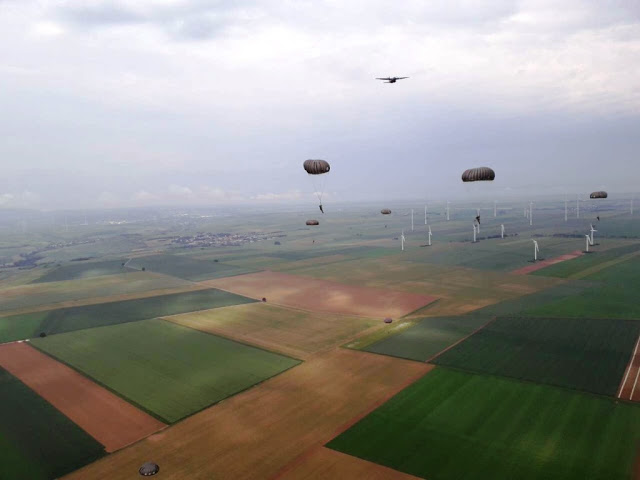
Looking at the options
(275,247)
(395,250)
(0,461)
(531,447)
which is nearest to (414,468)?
(531,447)

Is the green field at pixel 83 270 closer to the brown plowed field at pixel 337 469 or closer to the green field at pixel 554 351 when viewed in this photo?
the green field at pixel 554 351

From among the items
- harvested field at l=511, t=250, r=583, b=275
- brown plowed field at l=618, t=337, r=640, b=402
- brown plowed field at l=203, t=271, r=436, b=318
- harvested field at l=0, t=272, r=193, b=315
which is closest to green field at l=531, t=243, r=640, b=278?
harvested field at l=511, t=250, r=583, b=275

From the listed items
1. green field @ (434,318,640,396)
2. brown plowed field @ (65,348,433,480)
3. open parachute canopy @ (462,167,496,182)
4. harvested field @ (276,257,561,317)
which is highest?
open parachute canopy @ (462,167,496,182)

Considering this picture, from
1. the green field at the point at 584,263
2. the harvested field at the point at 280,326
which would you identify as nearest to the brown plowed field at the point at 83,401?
the harvested field at the point at 280,326

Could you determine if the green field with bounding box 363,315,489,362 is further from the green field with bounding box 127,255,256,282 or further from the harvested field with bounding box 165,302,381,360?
the green field with bounding box 127,255,256,282

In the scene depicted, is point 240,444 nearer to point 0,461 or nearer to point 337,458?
point 337,458

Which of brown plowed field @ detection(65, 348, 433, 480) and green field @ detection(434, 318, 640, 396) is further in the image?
green field @ detection(434, 318, 640, 396)

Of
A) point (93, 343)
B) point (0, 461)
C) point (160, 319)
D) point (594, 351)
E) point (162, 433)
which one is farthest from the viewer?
point (160, 319)
